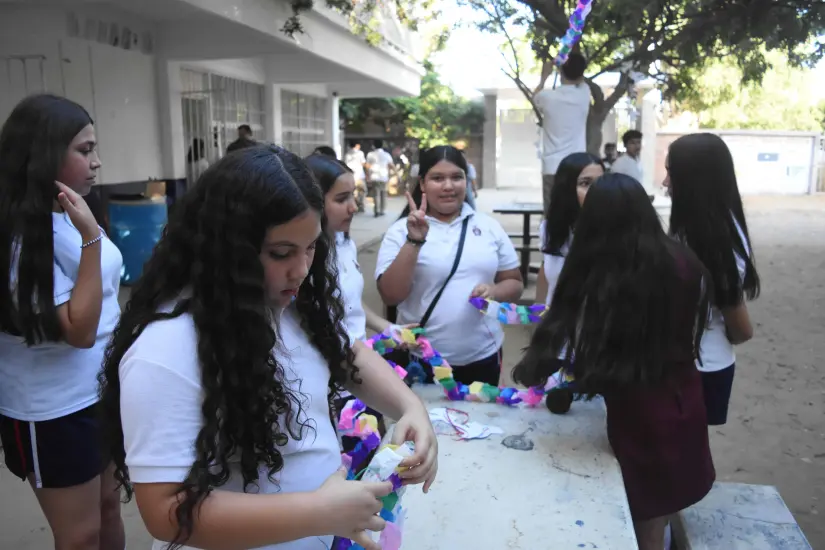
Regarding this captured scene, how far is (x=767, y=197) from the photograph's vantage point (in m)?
23.3

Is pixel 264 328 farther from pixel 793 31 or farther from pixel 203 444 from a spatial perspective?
pixel 793 31

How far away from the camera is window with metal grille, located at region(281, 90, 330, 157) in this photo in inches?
567

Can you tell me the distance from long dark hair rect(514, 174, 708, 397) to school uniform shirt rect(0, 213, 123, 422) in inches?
50.7

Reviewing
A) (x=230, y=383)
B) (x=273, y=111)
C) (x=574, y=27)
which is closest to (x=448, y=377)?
(x=230, y=383)

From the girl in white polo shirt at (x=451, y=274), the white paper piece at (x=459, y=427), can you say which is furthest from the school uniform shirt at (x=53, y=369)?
the girl in white polo shirt at (x=451, y=274)

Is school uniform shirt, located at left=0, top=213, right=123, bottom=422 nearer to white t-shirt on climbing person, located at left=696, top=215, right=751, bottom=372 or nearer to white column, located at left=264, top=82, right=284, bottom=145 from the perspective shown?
white t-shirt on climbing person, located at left=696, top=215, right=751, bottom=372

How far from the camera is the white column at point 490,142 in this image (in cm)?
2523

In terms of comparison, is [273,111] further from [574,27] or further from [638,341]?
[638,341]

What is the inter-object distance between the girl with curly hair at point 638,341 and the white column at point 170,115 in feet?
25.9

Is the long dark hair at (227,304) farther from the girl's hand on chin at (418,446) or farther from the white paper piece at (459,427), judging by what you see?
the white paper piece at (459,427)

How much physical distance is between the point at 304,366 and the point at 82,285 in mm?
927

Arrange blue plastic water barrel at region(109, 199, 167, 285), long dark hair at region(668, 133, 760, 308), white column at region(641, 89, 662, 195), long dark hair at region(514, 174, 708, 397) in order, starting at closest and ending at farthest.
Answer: long dark hair at region(514, 174, 708, 397) → long dark hair at region(668, 133, 760, 308) → blue plastic water barrel at region(109, 199, 167, 285) → white column at region(641, 89, 662, 195)

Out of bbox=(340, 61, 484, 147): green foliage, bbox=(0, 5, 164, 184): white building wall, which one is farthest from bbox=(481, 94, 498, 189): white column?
bbox=(0, 5, 164, 184): white building wall

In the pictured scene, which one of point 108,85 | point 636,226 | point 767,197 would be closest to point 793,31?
point 636,226
